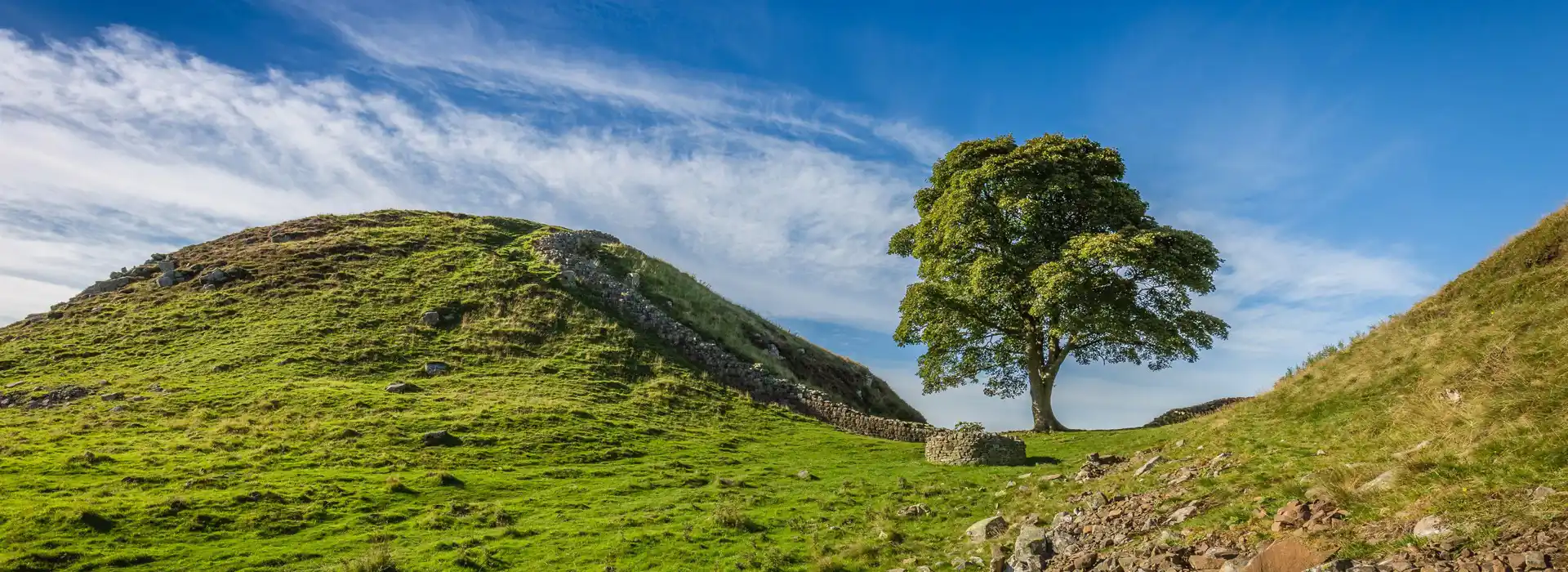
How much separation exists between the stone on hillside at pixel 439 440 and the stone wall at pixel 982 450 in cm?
1994

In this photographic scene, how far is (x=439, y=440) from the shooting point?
99.1 feet

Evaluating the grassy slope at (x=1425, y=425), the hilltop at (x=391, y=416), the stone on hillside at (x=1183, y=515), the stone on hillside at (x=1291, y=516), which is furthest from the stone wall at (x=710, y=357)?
the stone on hillside at (x=1291, y=516)

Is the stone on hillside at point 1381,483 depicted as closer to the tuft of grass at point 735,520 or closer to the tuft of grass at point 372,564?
the tuft of grass at point 735,520

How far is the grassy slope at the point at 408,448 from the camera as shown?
19.4m

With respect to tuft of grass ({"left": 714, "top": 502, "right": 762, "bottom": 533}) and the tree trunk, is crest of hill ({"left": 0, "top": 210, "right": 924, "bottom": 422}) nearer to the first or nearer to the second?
the tree trunk

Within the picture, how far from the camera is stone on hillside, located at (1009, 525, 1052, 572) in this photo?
12789 mm

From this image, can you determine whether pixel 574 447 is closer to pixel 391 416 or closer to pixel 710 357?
pixel 391 416

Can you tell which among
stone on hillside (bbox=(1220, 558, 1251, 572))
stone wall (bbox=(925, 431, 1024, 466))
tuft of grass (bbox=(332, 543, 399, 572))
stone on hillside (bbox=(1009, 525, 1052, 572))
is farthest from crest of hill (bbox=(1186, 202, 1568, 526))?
tuft of grass (bbox=(332, 543, 399, 572))

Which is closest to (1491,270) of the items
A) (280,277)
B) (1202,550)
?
(1202,550)

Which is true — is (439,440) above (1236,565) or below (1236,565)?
above

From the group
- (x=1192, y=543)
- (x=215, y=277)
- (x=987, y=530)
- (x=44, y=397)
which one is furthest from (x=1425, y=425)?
(x=215, y=277)

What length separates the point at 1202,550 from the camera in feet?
33.8

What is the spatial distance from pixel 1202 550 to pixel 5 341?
6441cm

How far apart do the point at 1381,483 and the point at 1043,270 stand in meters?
25.8
